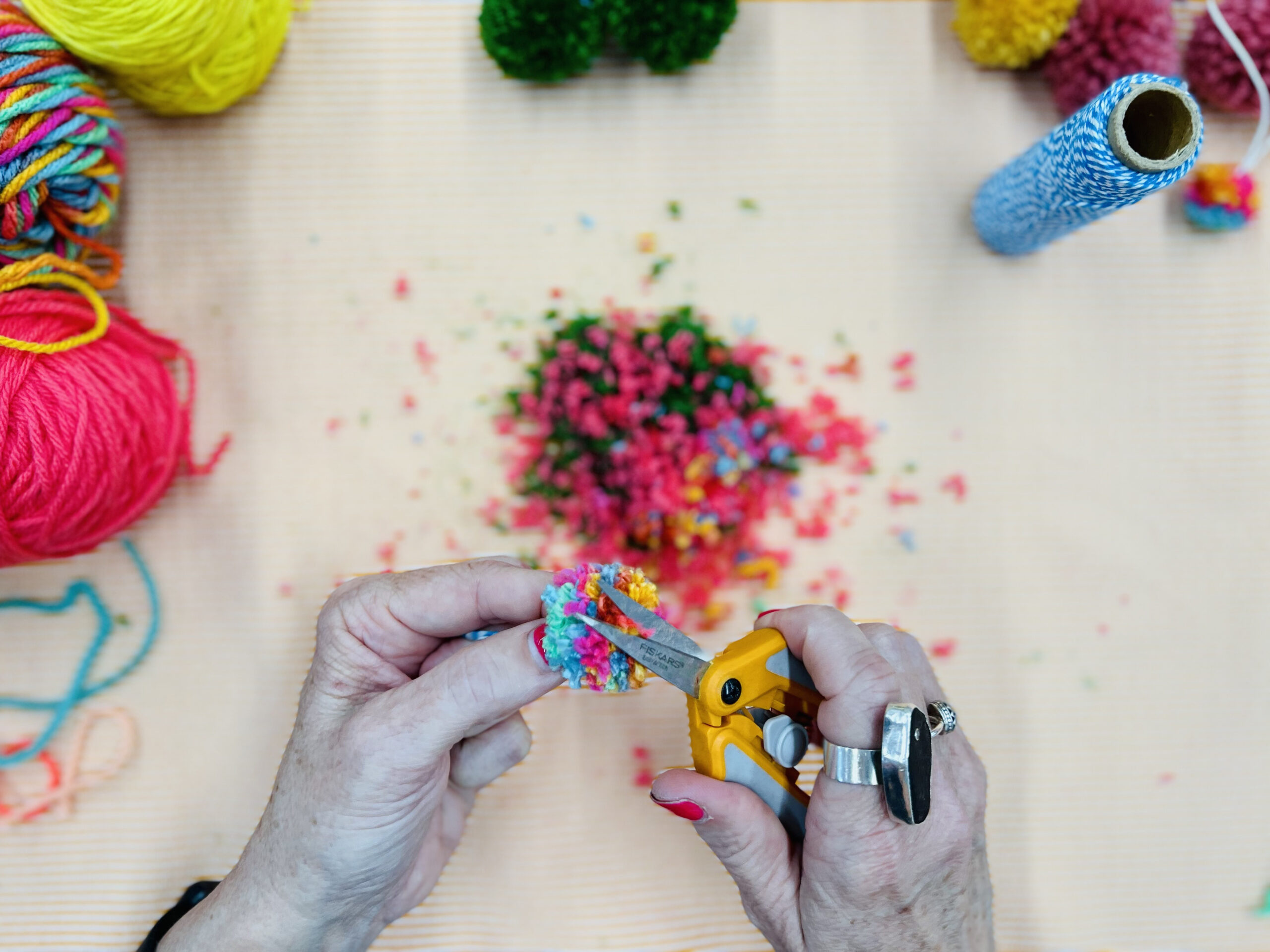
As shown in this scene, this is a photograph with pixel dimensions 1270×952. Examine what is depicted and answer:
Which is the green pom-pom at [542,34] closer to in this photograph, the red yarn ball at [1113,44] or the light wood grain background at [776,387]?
the light wood grain background at [776,387]

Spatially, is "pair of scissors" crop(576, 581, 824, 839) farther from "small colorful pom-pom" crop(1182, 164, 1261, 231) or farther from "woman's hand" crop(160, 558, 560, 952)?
"small colorful pom-pom" crop(1182, 164, 1261, 231)

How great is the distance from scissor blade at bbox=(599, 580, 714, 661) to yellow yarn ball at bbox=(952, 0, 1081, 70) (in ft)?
2.40

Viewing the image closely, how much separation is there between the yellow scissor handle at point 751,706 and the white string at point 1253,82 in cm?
79

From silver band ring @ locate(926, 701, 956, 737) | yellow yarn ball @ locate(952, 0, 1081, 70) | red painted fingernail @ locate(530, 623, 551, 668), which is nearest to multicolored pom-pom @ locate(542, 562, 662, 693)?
red painted fingernail @ locate(530, 623, 551, 668)

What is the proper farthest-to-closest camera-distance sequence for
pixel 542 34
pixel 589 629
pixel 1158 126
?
1. pixel 542 34
2. pixel 1158 126
3. pixel 589 629

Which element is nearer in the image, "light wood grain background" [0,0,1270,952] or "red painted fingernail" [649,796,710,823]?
"red painted fingernail" [649,796,710,823]

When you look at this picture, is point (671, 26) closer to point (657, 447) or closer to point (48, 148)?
point (657, 447)

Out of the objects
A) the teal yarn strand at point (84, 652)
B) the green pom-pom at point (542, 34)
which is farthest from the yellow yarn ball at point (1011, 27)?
the teal yarn strand at point (84, 652)

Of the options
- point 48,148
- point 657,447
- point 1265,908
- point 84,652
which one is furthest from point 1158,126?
point 84,652

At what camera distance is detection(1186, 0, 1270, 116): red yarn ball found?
0.91 metres

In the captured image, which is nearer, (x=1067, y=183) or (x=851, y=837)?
(x=851, y=837)

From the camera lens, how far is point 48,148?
2.52 feet

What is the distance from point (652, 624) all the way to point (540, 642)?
0.08 m

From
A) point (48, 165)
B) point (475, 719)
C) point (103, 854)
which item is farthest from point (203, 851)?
point (48, 165)
